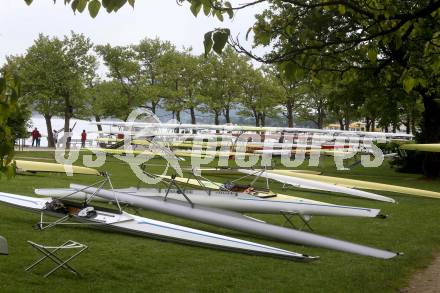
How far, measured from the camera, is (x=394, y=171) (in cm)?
2550

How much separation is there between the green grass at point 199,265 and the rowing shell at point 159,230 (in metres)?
0.21

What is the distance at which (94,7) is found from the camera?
310 centimetres

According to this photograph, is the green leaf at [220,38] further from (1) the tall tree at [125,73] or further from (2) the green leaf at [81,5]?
(1) the tall tree at [125,73]

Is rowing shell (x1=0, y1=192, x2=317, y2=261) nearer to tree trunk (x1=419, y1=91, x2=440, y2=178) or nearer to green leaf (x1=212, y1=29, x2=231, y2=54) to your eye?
green leaf (x1=212, y1=29, x2=231, y2=54)

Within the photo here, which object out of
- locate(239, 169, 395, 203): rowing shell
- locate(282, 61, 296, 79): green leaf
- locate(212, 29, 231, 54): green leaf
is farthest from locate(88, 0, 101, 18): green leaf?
locate(239, 169, 395, 203): rowing shell

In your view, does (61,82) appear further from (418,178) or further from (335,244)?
(335,244)

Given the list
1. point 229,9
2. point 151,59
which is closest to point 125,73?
point 151,59

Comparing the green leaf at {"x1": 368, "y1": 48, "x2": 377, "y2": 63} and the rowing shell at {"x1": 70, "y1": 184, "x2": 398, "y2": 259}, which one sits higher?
the green leaf at {"x1": 368, "y1": 48, "x2": 377, "y2": 63}

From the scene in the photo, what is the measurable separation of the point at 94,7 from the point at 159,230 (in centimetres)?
529

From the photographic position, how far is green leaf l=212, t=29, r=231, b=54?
10.2ft

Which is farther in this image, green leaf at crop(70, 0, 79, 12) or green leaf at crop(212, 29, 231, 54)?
green leaf at crop(70, 0, 79, 12)

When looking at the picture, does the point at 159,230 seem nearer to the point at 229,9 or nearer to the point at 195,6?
the point at 229,9

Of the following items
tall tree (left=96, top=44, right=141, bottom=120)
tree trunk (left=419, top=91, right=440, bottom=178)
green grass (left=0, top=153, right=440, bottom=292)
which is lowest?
green grass (left=0, top=153, right=440, bottom=292)

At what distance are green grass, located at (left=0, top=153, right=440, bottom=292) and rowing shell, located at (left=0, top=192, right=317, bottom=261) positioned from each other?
0.21 meters
